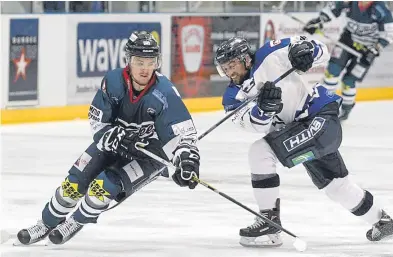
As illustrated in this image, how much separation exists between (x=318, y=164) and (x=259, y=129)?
0.31 meters

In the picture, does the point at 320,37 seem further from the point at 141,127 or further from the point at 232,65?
the point at 141,127

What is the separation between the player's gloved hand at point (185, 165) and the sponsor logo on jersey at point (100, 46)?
4553 millimetres

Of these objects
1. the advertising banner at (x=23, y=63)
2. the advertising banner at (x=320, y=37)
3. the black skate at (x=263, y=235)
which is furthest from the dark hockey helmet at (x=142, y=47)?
the advertising banner at (x=320, y=37)

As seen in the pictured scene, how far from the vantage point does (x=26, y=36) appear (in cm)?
825

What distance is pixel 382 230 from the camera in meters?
4.66

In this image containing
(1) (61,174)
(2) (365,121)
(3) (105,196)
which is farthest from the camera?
(2) (365,121)

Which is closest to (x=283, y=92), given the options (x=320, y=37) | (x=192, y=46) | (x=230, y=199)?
(x=230, y=199)

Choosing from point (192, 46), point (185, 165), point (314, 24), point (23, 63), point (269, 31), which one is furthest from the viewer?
point (269, 31)

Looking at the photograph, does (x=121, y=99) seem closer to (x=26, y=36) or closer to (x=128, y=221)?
(x=128, y=221)

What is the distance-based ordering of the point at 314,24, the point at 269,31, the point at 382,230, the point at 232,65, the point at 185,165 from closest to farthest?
the point at 185,165 < the point at 232,65 < the point at 382,230 < the point at 314,24 < the point at 269,31

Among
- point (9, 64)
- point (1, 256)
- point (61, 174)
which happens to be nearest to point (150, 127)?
point (1, 256)

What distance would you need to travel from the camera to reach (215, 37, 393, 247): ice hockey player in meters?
4.50

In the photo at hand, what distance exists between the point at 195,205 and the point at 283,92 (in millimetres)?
1172

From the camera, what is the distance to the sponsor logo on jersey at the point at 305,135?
4.50 metres
